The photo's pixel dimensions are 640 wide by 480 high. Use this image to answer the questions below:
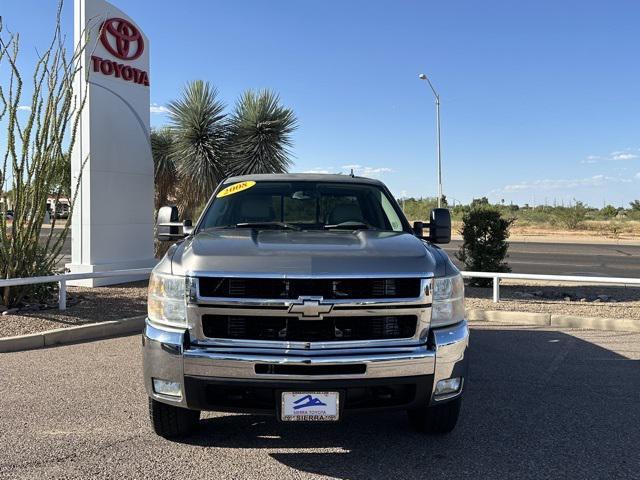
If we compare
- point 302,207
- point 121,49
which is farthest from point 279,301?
point 121,49

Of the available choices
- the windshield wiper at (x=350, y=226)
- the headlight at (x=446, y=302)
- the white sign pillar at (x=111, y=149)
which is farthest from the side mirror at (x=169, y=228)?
the white sign pillar at (x=111, y=149)

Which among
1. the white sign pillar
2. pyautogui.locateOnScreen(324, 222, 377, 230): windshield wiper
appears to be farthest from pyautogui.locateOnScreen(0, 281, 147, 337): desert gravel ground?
pyautogui.locateOnScreen(324, 222, 377, 230): windshield wiper

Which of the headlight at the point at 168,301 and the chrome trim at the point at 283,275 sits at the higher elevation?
the chrome trim at the point at 283,275

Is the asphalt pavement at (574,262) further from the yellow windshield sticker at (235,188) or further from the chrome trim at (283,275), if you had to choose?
the chrome trim at (283,275)

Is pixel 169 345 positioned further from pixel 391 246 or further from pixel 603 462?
pixel 603 462

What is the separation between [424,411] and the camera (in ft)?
12.5

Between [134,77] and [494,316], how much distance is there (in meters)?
8.24

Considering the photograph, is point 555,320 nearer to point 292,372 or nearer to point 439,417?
point 439,417

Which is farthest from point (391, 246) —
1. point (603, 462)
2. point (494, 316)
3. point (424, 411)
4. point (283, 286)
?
point (494, 316)

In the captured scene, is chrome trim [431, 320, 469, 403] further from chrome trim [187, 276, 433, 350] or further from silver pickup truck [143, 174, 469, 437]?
chrome trim [187, 276, 433, 350]

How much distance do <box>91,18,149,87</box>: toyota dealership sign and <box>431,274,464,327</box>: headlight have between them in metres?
9.15

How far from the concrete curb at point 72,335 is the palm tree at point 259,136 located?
738 centimetres

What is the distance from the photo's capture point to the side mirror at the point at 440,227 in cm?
487

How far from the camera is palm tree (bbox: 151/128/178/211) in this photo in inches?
597
